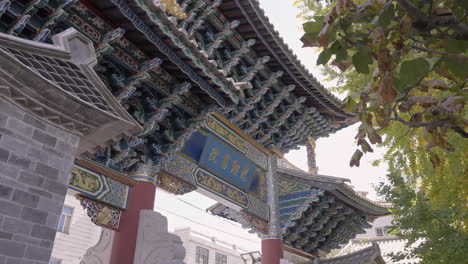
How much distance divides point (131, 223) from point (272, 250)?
447 centimetres

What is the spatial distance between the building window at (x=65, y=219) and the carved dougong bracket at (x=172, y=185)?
413 inches

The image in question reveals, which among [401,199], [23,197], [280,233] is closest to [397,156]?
[401,199]

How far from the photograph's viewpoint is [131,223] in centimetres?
600

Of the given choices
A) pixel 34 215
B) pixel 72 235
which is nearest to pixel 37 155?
pixel 34 215

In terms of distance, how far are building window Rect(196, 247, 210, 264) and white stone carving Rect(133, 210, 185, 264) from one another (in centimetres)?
1471

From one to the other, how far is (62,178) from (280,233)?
676cm

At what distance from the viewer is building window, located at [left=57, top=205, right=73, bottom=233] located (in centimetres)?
1577

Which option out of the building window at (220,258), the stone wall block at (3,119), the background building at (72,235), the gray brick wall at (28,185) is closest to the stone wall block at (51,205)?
the gray brick wall at (28,185)

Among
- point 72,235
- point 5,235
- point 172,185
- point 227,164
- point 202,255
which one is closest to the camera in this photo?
point 5,235

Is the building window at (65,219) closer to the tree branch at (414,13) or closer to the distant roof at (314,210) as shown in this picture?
the distant roof at (314,210)

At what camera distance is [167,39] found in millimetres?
5051

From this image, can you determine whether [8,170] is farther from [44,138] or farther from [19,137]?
[44,138]

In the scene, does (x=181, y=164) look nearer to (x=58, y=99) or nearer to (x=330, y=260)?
(x=58, y=99)

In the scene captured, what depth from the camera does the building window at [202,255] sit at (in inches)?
790
